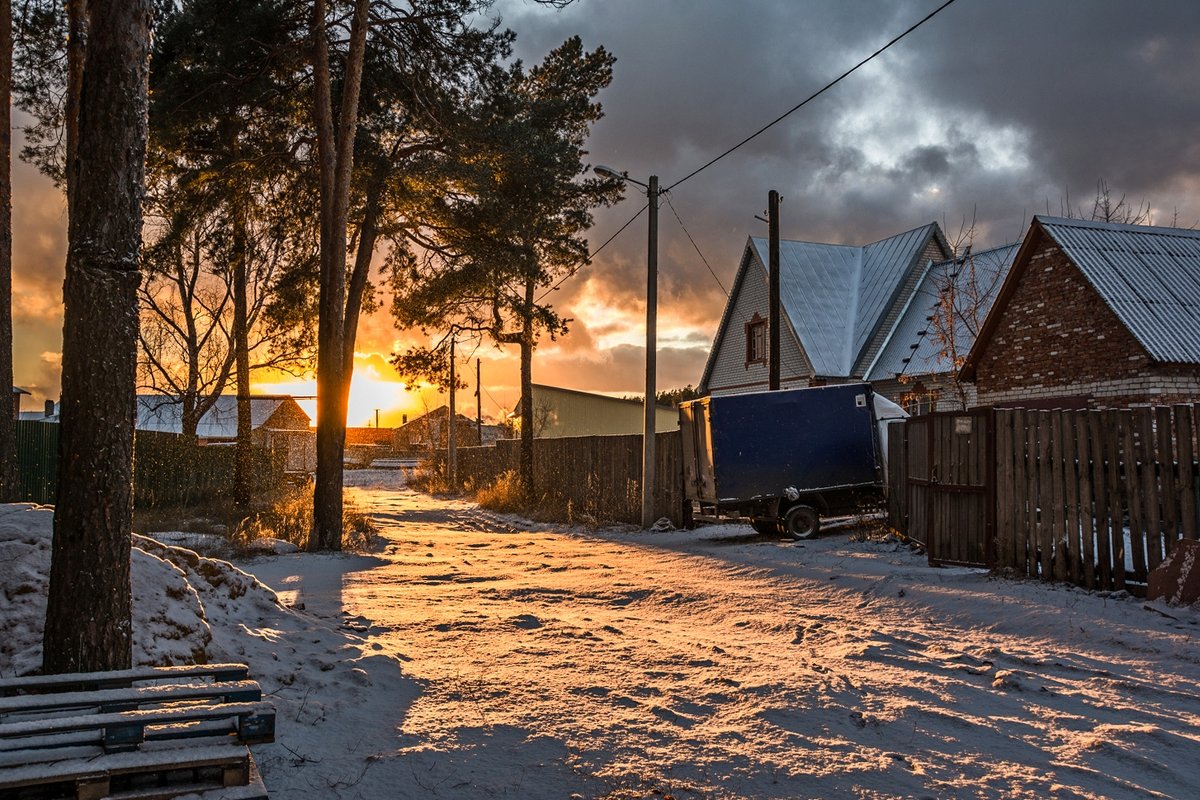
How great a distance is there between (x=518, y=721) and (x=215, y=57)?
15352 millimetres

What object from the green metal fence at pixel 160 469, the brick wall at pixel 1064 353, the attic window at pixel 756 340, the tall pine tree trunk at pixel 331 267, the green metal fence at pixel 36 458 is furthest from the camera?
the attic window at pixel 756 340

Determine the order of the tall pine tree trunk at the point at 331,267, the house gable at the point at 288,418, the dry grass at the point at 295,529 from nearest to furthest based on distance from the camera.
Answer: the tall pine tree trunk at the point at 331,267, the dry grass at the point at 295,529, the house gable at the point at 288,418

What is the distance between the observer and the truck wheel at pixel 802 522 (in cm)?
1595

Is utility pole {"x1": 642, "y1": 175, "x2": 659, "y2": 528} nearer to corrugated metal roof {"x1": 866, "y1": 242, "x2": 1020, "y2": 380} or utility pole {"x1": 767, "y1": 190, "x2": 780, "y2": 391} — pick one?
utility pole {"x1": 767, "y1": 190, "x2": 780, "y2": 391}

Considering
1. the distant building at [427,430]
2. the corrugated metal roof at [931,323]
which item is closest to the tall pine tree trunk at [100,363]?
the corrugated metal roof at [931,323]

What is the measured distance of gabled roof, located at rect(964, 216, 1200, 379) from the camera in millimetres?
17984

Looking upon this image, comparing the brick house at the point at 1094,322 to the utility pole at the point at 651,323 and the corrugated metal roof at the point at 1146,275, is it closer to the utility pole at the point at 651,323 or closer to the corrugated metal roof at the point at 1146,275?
the corrugated metal roof at the point at 1146,275

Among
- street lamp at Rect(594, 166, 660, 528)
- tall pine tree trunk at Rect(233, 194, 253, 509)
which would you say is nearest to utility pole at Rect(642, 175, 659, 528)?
street lamp at Rect(594, 166, 660, 528)

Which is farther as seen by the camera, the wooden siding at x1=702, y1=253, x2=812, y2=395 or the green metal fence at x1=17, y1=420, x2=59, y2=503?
the wooden siding at x1=702, y1=253, x2=812, y2=395

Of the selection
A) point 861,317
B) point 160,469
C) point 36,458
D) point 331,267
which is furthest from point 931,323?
point 36,458

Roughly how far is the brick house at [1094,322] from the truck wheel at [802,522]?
739 cm

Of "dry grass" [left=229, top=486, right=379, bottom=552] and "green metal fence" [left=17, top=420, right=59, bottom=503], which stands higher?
"green metal fence" [left=17, top=420, right=59, bottom=503]

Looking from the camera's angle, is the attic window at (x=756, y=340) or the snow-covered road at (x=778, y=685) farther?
the attic window at (x=756, y=340)

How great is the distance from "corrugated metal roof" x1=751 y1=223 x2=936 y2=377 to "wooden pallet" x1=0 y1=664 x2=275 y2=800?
27243mm
